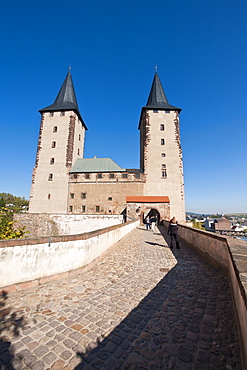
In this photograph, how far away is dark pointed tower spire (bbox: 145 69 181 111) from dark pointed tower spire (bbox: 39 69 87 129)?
14776 mm

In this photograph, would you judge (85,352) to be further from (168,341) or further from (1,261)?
(1,261)

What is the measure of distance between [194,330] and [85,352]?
5.05ft

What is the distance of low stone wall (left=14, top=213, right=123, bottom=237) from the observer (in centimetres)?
2456

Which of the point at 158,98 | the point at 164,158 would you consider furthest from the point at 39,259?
the point at 158,98

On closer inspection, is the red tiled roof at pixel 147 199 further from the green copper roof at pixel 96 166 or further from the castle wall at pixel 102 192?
the green copper roof at pixel 96 166

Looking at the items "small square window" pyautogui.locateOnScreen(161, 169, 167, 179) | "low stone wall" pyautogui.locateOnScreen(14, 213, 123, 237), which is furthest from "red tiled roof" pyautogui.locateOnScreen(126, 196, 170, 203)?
"small square window" pyautogui.locateOnScreen(161, 169, 167, 179)

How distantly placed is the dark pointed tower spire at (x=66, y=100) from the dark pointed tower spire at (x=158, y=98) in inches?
582

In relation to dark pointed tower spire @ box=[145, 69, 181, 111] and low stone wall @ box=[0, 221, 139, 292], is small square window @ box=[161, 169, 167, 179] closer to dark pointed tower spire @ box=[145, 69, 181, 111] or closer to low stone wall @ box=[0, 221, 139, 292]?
dark pointed tower spire @ box=[145, 69, 181, 111]

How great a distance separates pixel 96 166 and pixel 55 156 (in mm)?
7492

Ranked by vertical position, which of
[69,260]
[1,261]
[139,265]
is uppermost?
[1,261]

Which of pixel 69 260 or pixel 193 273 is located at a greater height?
pixel 69 260

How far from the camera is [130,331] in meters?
2.49

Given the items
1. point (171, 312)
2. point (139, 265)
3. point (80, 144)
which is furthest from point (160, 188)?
point (171, 312)

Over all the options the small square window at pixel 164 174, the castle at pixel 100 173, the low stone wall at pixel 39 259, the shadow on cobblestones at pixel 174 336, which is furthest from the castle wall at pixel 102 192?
the shadow on cobblestones at pixel 174 336
